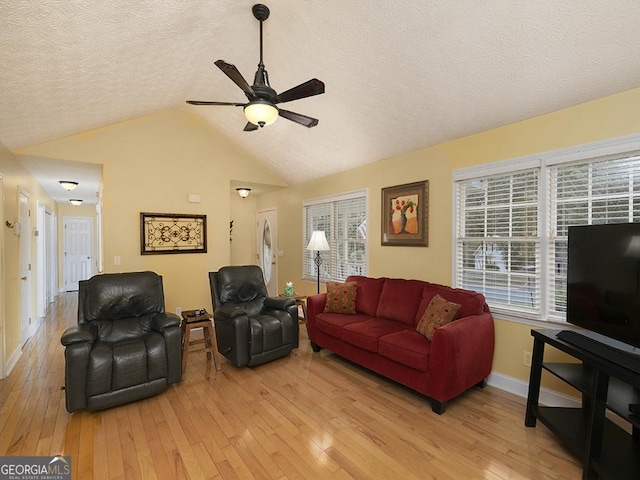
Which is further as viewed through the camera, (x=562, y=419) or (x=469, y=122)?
(x=469, y=122)

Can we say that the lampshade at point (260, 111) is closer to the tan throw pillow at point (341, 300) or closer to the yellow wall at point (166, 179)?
the tan throw pillow at point (341, 300)

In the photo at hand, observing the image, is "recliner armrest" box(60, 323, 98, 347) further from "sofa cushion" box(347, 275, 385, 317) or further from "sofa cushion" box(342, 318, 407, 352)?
"sofa cushion" box(347, 275, 385, 317)

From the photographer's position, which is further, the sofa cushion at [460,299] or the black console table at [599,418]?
the sofa cushion at [460,299]

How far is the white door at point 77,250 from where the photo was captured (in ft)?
27.5

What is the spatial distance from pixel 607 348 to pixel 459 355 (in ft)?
3.03

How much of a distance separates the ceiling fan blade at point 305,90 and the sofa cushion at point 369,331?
2218 mm

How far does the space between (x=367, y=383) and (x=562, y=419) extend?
1520 millimetres

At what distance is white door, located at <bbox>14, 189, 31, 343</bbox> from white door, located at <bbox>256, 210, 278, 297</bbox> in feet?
12.4

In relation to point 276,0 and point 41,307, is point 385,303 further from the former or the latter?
point 41,307

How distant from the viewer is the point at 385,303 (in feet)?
11.6

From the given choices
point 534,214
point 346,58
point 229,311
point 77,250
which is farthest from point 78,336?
point 77,250

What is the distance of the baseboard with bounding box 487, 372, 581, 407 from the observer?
2.50 metres

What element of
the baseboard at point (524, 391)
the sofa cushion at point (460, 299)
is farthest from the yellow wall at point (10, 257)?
the baseboard at point (524, 391)

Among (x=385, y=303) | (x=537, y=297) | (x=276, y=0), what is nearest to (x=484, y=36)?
(x=276, y=0)
